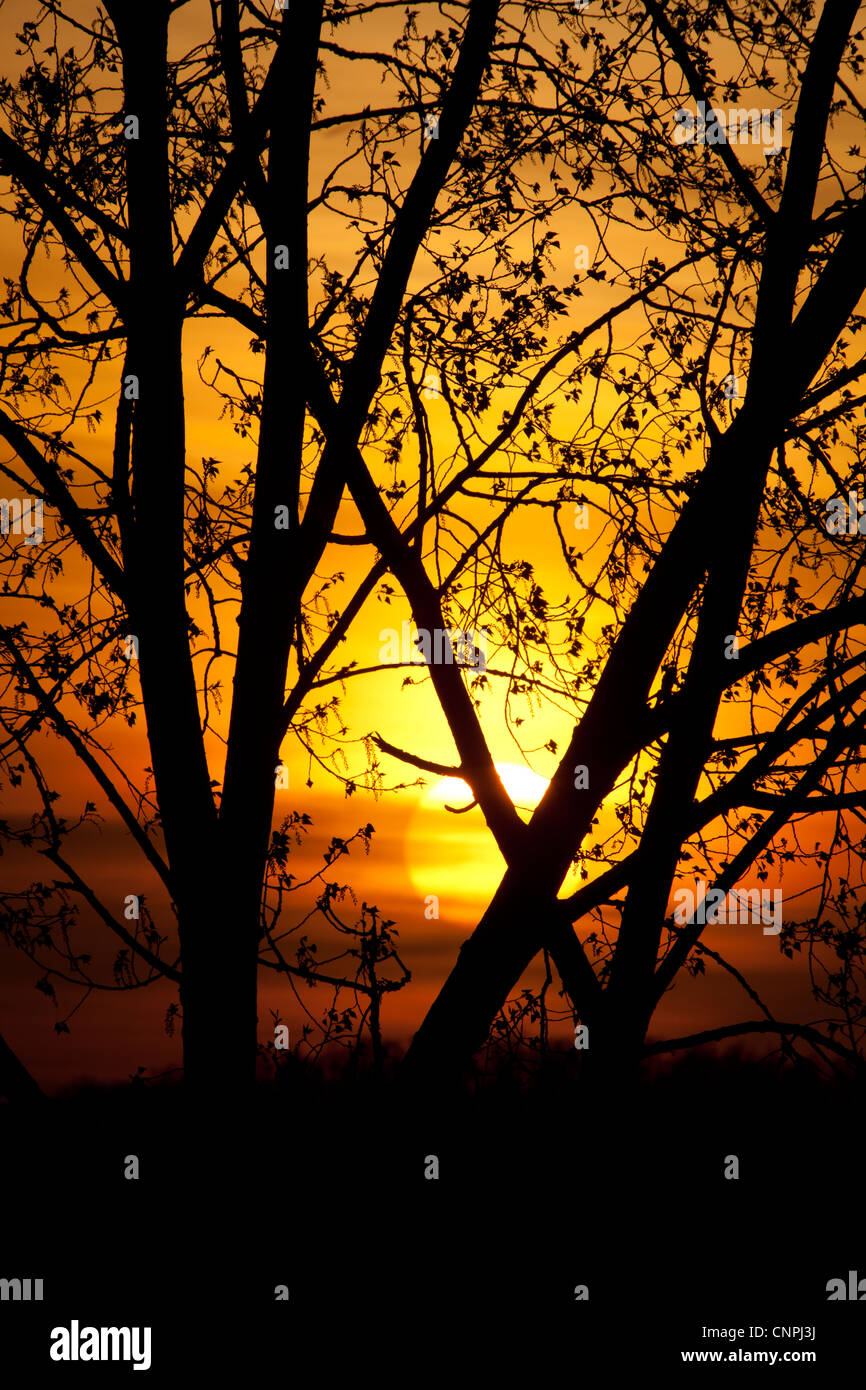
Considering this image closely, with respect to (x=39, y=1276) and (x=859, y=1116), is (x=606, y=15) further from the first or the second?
(x=39, y=1276)

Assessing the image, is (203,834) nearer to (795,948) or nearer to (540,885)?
(540,885)

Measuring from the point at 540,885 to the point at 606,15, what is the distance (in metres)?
5.17

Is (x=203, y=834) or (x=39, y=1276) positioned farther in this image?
(x=39, y=1276)

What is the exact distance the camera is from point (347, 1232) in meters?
4.91

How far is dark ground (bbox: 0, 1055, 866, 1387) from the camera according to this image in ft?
16.0

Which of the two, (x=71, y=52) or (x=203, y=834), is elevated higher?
(x=71, y=52)

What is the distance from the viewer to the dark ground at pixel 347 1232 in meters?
4.88

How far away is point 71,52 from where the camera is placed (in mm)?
6309

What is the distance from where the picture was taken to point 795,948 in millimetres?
6609
